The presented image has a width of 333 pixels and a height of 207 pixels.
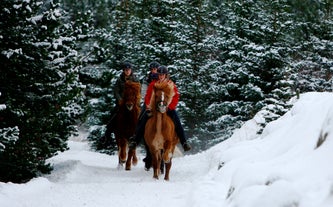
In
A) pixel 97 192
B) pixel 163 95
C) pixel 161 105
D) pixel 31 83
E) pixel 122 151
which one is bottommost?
pixel 97 192

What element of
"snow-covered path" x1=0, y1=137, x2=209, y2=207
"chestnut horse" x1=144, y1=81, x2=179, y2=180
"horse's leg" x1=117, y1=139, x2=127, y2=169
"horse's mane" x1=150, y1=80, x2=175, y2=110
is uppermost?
"horse's mane" x1=150, y1=80, x2=175, y2=110

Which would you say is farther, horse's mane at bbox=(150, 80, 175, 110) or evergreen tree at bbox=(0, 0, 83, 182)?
horse's mane at bbox=(150, 80, 175, 110)

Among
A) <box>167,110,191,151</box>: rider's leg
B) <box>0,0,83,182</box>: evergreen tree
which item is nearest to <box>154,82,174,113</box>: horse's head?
<box>167,110,191,151</box>: rider's leg

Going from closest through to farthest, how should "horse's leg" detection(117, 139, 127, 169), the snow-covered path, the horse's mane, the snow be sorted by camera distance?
the snow
the snow-covered path
the horse's mane
"horse's leg" detection(117, 139, 127, 169)

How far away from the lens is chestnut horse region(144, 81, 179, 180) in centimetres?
1124

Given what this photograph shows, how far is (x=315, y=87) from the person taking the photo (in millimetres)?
25578

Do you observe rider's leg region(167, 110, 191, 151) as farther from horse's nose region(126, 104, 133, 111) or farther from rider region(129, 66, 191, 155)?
horse's nose region(126, 104, 133, 111)

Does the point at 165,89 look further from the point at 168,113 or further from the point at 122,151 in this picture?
the point at 122,151

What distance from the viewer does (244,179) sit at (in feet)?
17.8

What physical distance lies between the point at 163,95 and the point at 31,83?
3361 mm

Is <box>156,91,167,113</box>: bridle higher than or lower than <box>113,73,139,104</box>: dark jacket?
lower

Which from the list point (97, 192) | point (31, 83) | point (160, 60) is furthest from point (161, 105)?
point (160, 60)

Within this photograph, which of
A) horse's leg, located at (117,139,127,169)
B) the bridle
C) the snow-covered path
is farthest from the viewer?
horse's leg, located at (117,139,127,169)

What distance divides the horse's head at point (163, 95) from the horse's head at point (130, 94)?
248 centimetres
